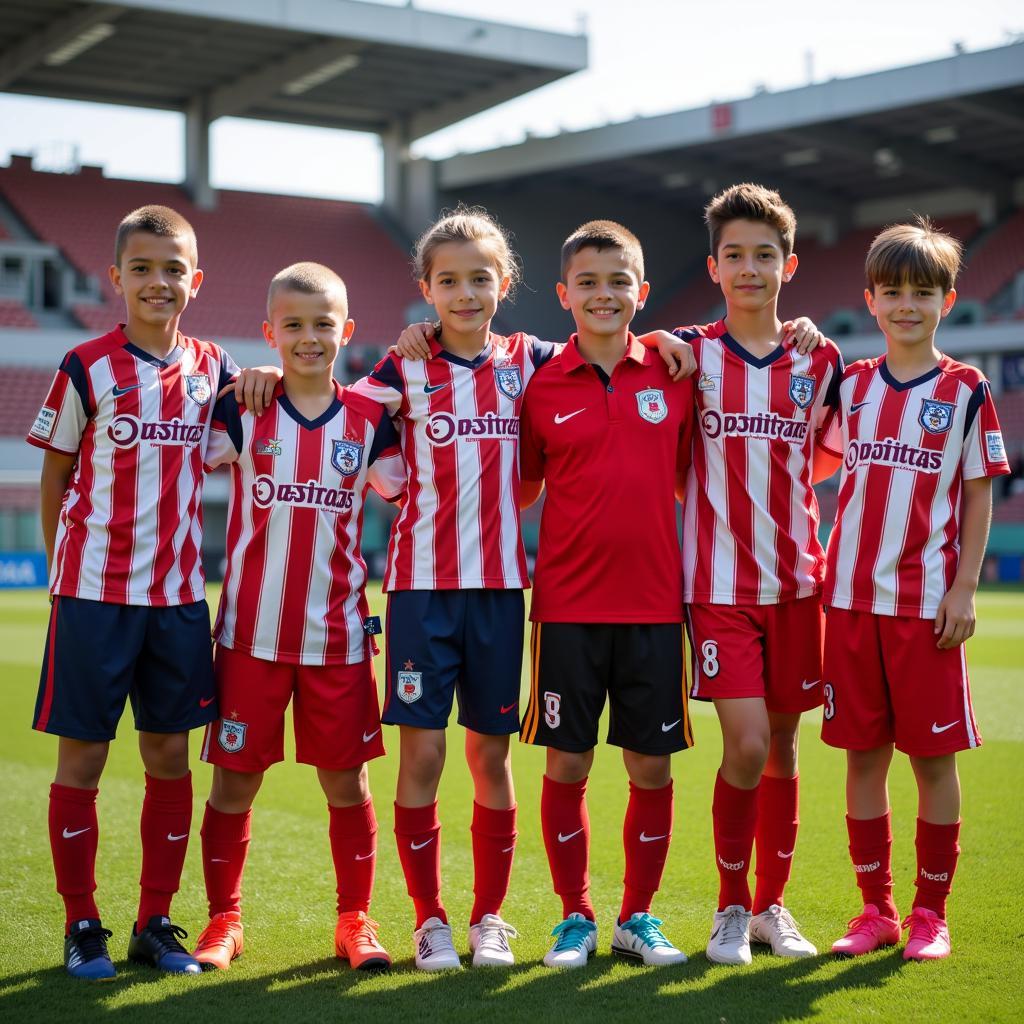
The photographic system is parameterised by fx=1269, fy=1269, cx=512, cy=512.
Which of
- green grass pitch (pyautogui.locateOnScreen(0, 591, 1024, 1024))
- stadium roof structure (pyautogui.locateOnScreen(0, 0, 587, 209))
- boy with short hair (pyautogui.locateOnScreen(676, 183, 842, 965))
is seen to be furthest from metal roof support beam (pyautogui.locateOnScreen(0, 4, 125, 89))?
boy with short hair (pyautogui.locateOnScreen(676, 183, 842, 965))

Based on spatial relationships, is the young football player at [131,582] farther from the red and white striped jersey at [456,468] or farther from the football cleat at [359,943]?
the red and white striped jersey at [456,468]

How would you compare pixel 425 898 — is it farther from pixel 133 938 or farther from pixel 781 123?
pixel 781 123

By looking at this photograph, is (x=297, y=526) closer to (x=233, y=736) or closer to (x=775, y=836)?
(x=233, y=736)

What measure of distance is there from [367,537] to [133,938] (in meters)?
18.7

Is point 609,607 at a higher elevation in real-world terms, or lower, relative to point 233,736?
higher

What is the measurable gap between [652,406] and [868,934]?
1536 mm

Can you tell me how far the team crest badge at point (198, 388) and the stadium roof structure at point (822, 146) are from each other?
2009 centimetres

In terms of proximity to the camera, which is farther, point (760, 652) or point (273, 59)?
point (273, 59)

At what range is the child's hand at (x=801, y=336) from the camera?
3.62 meters

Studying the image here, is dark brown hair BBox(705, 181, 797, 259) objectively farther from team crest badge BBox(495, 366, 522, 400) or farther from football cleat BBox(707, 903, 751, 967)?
football cleat BBox(707, 903, 751, 967)

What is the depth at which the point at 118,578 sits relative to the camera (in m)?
3.38

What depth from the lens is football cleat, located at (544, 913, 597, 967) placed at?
329 centimetres

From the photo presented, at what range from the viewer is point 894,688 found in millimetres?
3436

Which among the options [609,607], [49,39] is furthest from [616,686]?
[49,39]
